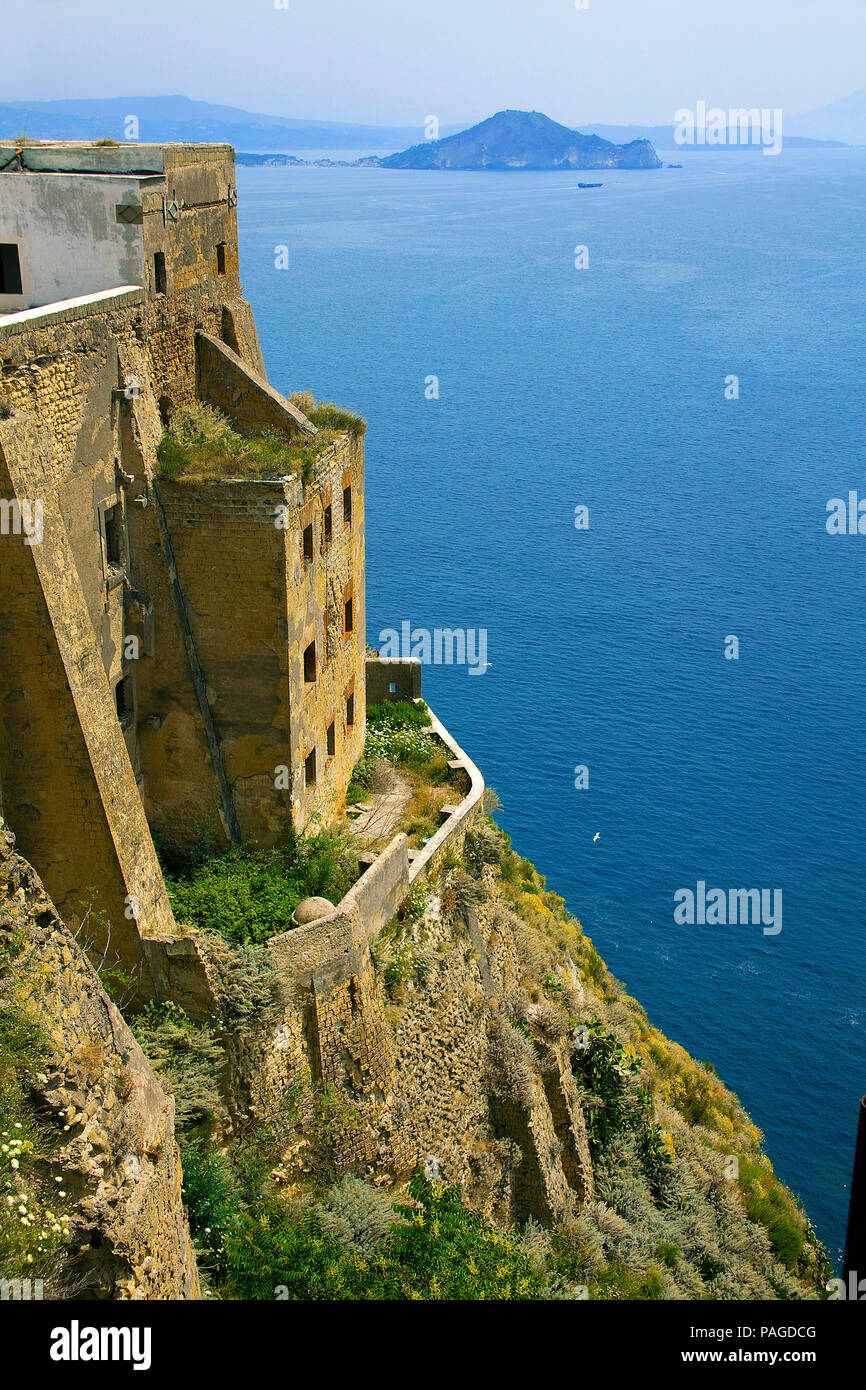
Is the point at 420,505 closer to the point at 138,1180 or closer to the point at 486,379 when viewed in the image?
the point at 486,379

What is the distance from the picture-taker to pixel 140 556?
85.5ft

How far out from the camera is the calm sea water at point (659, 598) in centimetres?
5294

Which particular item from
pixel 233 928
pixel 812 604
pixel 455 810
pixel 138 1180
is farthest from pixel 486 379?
pixel 138 1180

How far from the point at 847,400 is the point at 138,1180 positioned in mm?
123938

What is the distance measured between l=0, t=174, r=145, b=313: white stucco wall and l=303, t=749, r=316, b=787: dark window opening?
432 inches

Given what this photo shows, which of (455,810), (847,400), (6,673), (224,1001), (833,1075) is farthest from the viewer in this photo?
(847,400)

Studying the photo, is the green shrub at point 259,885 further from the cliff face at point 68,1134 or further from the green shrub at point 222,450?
the cliff face at point 68,1134

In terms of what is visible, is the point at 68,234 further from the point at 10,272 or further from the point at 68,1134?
the point at 68,1134

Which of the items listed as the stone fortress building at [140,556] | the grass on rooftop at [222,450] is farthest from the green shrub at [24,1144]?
the grass on rooftop at [222,450]

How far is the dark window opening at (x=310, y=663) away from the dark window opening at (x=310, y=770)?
1767 mm

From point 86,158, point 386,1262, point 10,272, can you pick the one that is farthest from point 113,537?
point 386,1262

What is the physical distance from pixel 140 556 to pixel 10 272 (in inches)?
246

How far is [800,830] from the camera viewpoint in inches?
2441

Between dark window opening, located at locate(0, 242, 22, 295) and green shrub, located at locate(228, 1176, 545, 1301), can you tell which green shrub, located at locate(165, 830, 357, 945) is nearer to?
green shrub, located at locate(228, 1176, 545, 1301)
